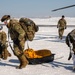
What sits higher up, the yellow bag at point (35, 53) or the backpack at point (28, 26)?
the backpack at point (28, 26)

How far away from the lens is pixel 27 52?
9469 mm

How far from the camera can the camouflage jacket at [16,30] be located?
8453 mm

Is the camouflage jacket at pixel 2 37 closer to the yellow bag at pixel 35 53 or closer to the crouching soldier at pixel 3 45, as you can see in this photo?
the crouching soldier at pixel 3 45

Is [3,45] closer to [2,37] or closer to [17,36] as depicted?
[2,37]

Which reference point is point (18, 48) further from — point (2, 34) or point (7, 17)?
point (2, 34)

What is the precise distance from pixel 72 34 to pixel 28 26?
4.78 feet

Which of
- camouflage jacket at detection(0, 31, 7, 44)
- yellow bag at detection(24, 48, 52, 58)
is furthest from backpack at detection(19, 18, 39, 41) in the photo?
camouflage jacket at detection(0, 31, 7, 44)

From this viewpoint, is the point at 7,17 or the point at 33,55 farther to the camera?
the point at 33,55

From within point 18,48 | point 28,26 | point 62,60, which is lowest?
point 62,60

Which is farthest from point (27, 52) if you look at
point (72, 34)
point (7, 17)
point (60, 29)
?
point (60, 29)

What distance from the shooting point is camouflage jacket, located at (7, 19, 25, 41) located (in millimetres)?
8453

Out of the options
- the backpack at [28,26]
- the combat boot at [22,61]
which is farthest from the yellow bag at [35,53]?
the backpack at [28,26]

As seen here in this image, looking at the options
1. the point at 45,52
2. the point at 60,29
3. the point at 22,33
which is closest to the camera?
the point at 22,33

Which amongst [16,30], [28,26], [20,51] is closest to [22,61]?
[20,51]
